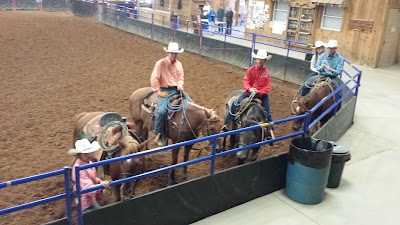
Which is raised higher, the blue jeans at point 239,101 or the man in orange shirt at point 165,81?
the man in orange shirt at point 165,81

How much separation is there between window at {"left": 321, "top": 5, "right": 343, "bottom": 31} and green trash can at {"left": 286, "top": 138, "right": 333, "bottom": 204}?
46.1 ft

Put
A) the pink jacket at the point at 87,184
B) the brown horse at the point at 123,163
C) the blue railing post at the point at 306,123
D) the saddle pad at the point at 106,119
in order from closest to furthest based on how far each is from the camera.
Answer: the pink jacket at the point at 87,184
the brown horse at the point at 123,163
the saddle pad at the point at 106,119
the blue railing post at the point at 306,123

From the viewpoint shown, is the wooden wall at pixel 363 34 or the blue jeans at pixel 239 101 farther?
the wooden wall at pixel 363 34

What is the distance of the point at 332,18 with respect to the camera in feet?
61.1

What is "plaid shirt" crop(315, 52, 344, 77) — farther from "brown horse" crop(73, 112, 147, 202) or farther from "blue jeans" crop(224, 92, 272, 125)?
"brown horse" crop(73, 112, 147, 202)

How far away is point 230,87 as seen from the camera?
41.6ft

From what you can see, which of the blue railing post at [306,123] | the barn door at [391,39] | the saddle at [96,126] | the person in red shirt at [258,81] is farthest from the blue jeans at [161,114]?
the barn door at [391,39]

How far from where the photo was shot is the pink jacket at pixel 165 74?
21.8 ft

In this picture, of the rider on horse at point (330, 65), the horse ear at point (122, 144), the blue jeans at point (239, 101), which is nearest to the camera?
the horse ear at point (122, 144)

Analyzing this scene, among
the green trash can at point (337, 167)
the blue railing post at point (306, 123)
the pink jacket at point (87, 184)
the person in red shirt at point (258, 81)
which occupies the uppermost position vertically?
the person in red shirt at point (258, 81)

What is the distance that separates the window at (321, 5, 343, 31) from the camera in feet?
59.7

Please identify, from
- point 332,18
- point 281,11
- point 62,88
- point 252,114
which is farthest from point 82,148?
point 281,11

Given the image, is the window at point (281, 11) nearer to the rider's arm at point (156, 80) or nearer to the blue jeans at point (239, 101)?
the blue jeans at point (239, 101)

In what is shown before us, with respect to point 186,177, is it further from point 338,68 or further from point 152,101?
point 338,68
